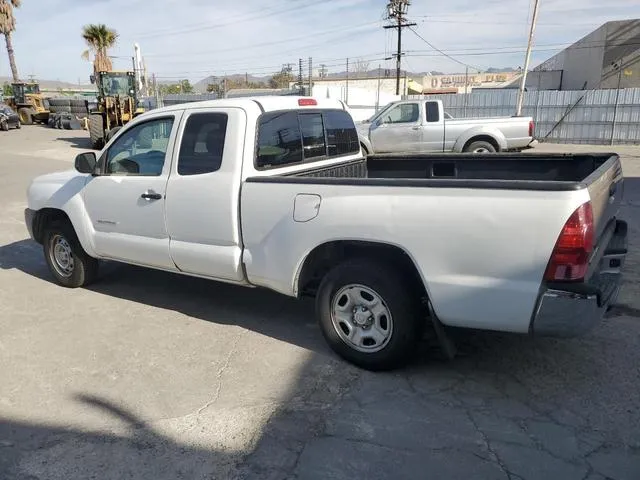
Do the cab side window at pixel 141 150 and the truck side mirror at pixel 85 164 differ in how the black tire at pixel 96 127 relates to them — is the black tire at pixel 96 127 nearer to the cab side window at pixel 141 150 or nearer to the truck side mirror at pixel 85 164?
the truck side mirror at pixel 85 164

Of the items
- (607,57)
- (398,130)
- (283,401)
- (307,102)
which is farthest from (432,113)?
(607,57)

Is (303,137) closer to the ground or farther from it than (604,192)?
farther from it

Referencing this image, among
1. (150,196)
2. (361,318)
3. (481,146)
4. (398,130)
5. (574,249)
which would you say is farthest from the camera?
(398,130)

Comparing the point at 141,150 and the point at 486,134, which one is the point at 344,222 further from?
the point at 486,134

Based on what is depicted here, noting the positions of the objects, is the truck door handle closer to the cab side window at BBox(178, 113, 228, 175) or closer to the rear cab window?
the cab side window at BBox(178, 113, 228, 175)

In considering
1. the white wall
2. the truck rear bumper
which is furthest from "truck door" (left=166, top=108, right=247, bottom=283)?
the white wall

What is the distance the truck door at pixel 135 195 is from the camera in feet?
14.9

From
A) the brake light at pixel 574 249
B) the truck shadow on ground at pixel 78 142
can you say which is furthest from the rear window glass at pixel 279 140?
the truck shadow on ground at pixel 78 142

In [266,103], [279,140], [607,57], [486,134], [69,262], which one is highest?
[607,57]

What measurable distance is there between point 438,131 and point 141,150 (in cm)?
1094

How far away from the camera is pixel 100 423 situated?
3.24 metres

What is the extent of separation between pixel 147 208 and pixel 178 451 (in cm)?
230

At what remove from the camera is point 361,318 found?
370cm

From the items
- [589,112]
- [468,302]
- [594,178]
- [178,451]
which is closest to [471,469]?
[468,302]
